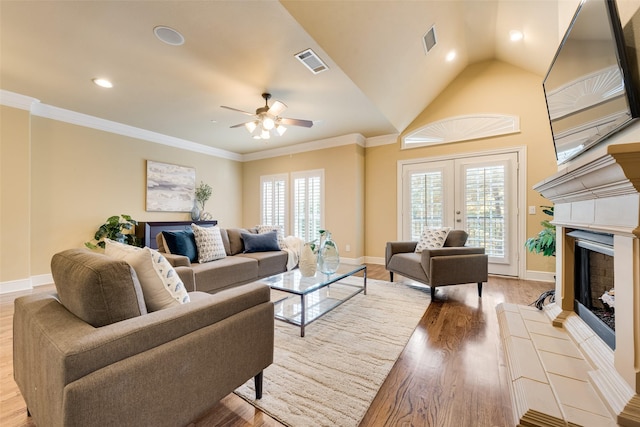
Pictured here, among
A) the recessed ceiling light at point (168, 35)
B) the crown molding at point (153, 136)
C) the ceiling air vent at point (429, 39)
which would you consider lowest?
the crown molding at point (153, 136)

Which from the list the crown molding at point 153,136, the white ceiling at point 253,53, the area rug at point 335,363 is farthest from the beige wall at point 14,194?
the area rug at point 335,363

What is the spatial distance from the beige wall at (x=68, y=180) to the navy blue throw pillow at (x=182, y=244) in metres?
2.24

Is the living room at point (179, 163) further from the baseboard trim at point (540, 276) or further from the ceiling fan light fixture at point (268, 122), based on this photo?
the ceiling fan light fixture at point (268, 122)

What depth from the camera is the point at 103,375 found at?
0.78m

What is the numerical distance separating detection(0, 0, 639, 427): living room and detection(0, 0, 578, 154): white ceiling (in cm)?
29

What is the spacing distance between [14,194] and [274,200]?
415 cm

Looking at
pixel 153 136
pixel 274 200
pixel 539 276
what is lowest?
pixel 539 276

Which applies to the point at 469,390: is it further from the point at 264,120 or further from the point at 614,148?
the point at 264,120

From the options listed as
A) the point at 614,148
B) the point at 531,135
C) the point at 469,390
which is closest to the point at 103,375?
the point at 469,390

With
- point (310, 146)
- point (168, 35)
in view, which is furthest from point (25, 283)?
point (310, 146)

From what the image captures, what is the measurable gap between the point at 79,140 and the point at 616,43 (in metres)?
6.03

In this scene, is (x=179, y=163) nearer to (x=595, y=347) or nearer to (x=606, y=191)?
(x=606, y=191)

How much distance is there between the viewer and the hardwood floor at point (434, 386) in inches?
51.9

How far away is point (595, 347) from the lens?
1486 mm
